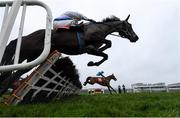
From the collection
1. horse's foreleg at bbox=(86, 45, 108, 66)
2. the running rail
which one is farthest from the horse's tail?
the running rail

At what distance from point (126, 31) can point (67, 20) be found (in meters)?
1.90

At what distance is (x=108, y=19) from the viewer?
8.58 meters

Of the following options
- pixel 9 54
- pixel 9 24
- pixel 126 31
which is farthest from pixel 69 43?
pixel 9 24

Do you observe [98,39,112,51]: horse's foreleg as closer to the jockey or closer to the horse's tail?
the jockey

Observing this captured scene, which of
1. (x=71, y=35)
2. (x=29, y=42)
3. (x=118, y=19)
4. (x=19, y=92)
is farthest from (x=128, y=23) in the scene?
(x=19, y=92)

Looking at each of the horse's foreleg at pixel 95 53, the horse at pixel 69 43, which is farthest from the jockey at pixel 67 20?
the horse's foreleg at pixel 95 53

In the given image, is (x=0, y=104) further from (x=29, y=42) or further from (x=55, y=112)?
(x=29, y=42)

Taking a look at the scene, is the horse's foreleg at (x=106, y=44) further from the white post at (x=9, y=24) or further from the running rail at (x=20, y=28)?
the white post at (x=9, y=24)

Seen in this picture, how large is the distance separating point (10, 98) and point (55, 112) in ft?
3.71

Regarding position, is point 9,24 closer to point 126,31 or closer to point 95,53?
point 95,53

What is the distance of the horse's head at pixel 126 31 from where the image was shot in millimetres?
8547

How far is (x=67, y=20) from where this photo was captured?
24.1 feet

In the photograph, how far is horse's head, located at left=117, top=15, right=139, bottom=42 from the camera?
8.55m

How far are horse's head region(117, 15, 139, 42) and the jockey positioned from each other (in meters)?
1.35
